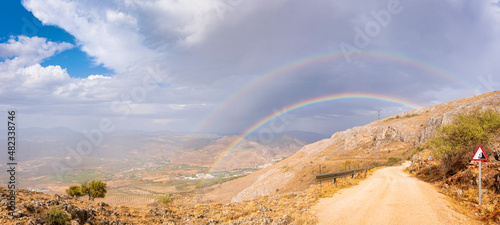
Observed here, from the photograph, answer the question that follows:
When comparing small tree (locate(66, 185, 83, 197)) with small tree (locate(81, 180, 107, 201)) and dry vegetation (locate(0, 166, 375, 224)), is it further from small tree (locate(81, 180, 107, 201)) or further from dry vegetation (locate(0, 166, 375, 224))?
dry vegetation (locate(0, 166, 375, 224))

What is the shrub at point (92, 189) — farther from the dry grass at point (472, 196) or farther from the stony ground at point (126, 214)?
the dry grass at point (472, 196)

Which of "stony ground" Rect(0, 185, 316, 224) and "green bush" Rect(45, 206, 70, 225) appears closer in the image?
"green bush" Rect(45, 206, 70, 225)

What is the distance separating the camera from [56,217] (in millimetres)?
7762

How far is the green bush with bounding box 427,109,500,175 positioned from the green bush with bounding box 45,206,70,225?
2415 cm

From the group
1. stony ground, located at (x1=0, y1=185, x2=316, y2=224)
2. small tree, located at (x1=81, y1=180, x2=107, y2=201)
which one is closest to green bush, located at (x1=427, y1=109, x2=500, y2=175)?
stony ground, located at (x1=0, y1=185, x2=316, y2=224)

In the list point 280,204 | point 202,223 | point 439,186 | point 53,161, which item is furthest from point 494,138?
point 53,161

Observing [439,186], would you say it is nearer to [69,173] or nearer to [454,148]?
[454,148]

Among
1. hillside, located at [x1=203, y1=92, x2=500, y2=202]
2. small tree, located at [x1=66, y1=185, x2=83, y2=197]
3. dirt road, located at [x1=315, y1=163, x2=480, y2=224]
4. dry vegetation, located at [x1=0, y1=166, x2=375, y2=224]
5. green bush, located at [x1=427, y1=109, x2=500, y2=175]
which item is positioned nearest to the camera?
dry vegetation, located at [x1=0, y1=166, x2=375, y2=224]

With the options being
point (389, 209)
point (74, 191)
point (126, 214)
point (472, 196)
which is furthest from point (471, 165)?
point (74, 191)

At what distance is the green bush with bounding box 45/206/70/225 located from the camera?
7.70 metres

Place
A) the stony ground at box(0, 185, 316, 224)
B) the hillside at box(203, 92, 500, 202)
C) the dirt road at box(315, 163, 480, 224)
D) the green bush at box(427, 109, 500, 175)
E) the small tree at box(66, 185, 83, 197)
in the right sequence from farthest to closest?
the hillside at box(203, 92, 500, 202) < the small tree at box(66, 185, 83, 197) < the green bush at box(427, 109, 500, 175) < the dirt road at box(315, 163, 480, 224) < the stony ground at box(0, 185, 316, 224)

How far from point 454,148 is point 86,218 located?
2477 cm

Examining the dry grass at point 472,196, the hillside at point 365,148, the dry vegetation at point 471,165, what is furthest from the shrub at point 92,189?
the dry vegetation at point 471,165

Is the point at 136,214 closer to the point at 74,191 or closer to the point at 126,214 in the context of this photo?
the point at 126,214
